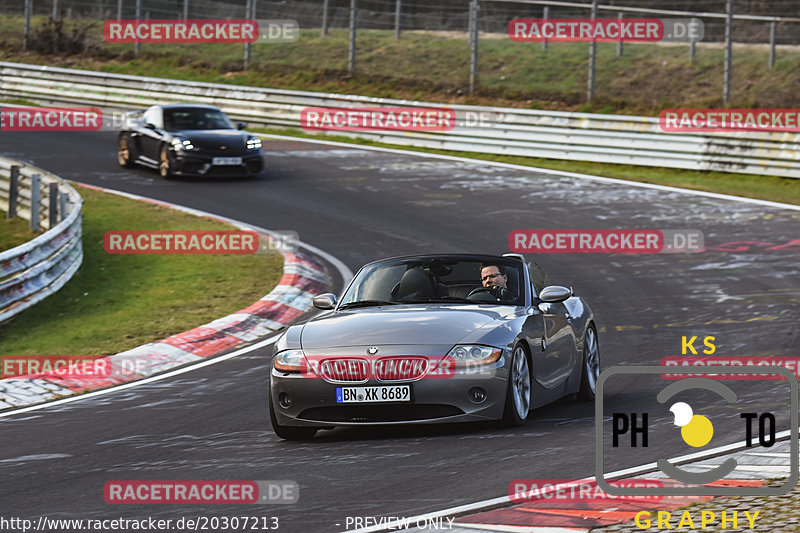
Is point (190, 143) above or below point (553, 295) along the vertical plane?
above

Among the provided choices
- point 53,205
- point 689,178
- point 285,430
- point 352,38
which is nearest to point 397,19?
point 352,38

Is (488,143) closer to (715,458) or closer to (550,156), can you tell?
(550,156)

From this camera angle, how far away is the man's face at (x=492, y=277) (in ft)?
31.5

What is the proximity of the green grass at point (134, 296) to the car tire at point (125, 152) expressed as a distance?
5.71 m

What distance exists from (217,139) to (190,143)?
51cm

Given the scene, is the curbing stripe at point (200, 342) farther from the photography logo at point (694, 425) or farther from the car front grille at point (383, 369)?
the photography logo at point (694, 425)

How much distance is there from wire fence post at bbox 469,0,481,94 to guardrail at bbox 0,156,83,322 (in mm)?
11609

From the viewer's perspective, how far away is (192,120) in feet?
82.6

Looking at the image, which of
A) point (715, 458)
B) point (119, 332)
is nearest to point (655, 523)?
point (715, 458)

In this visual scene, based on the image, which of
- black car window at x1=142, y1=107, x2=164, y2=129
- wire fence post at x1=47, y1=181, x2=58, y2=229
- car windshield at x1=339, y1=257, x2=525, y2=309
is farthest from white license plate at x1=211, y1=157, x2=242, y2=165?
car windshield at x1=339, y1=257, x2=525, y2=309

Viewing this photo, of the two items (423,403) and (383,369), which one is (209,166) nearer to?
(383,369)

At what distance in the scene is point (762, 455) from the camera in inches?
280

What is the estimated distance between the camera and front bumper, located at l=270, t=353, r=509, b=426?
26.4ft

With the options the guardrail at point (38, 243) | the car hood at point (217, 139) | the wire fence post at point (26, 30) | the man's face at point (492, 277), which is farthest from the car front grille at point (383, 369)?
the wire fence post at point (26, 30)
